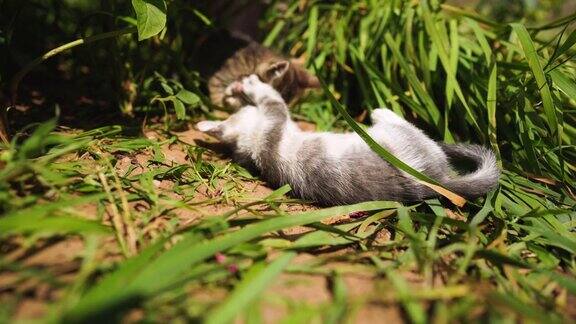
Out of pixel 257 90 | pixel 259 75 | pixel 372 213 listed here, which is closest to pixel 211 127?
pixel 257 90

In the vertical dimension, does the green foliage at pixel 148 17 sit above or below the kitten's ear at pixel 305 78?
above

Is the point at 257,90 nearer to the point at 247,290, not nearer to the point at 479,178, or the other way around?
the point at 479,178

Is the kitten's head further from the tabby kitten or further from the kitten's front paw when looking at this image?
the kitten's front paw

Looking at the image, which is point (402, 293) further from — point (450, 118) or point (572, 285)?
point (450, 118)

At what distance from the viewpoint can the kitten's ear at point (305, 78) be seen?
10.2 ft

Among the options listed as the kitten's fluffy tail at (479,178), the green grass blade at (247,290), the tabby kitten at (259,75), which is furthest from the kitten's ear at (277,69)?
the green grass blade at (247,290)

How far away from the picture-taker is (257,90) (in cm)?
282

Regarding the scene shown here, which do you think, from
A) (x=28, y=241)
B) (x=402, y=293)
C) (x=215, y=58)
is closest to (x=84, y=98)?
(x=215, y=58)

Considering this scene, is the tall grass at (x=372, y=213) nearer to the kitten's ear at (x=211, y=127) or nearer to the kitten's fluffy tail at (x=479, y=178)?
the kitten's fluffy tail at (x=479, y=178)

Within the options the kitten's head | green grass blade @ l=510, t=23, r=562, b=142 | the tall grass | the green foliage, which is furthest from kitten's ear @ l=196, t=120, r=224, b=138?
green grass blade @ l=510, t=23, r=562, b=142

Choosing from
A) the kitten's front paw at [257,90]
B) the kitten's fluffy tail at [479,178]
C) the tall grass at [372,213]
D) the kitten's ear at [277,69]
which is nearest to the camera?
the tall grass at [372,213]

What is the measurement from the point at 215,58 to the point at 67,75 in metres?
1.17

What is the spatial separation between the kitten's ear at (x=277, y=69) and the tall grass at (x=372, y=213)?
1.19 feet

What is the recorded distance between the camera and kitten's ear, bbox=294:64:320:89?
10.2 feet
